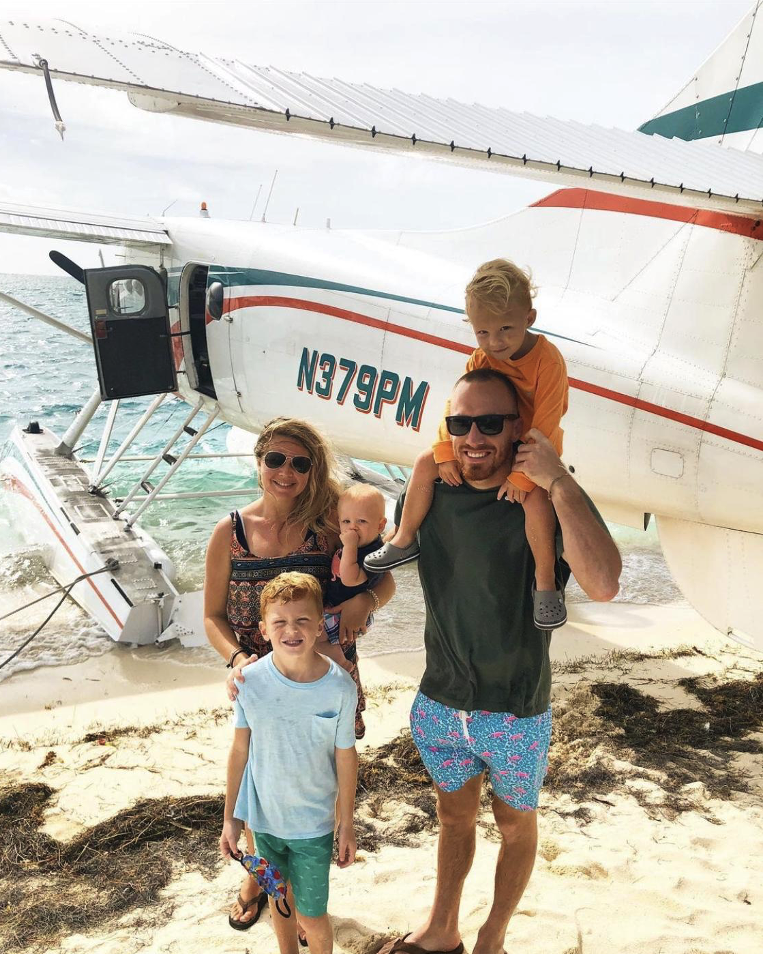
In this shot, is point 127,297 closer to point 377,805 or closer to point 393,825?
point 377,805

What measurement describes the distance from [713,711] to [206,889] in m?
3.21

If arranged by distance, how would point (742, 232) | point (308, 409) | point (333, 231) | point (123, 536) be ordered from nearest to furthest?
point (742, 232), point (308, 409), point (333, 231), point (123, 536)

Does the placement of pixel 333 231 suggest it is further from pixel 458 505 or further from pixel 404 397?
pixel 458 505

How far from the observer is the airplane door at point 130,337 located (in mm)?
6305

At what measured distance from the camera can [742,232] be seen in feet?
12.4

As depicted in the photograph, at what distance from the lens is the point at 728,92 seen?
4371mm

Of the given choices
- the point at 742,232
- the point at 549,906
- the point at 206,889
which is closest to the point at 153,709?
the point at 206,889

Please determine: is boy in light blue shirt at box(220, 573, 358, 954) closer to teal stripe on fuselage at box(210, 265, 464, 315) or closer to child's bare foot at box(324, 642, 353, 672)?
child's bare foot at box(324, 642, 353, 672)

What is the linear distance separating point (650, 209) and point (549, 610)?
120 inches

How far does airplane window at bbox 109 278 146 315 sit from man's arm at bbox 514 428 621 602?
5337mm

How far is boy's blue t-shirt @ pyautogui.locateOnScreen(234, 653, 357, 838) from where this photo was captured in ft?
6.82

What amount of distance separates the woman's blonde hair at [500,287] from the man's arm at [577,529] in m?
0.44

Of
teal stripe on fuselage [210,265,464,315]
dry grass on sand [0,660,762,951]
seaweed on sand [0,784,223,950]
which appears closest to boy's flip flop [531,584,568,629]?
dry grass on sand [0,660,762,951]

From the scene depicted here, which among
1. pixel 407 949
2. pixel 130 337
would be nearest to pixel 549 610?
pixel 407 949
